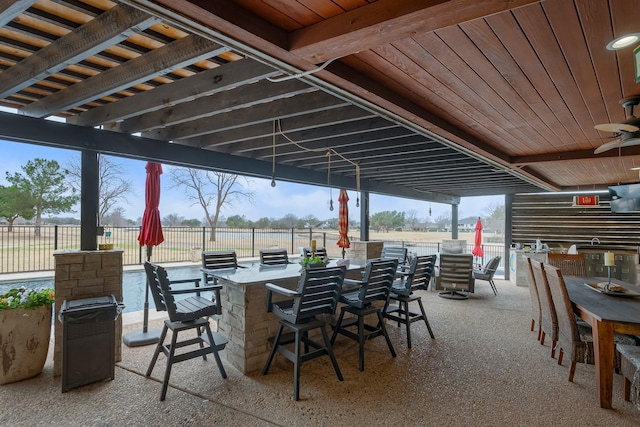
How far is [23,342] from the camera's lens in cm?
283

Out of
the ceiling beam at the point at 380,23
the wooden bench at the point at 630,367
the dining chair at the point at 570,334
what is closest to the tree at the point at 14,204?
the ceiling beam at the point at 380,23

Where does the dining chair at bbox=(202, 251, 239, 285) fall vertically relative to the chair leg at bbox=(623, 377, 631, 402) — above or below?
above

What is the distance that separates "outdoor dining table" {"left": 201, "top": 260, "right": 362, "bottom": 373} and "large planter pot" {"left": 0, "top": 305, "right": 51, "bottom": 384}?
1.51 metres

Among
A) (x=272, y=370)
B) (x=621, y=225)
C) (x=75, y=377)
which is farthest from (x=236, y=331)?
(x=621, y=225)

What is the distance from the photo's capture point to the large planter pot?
9.09 ft

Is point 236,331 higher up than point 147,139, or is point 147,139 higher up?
point 147,139

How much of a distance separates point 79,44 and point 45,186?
6.79 m

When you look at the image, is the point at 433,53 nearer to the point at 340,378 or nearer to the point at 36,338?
the point at 340,378

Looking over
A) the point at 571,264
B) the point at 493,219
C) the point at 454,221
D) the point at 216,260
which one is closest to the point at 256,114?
the point at 216,260

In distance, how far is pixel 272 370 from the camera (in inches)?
122

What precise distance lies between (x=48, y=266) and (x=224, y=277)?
612cm

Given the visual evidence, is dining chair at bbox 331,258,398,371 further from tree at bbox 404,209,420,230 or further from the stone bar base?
tree at bbox 404,209,420,230

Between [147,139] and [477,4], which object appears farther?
[147,139]

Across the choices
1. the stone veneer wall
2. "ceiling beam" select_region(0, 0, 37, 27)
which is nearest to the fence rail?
the stone veneer wall
